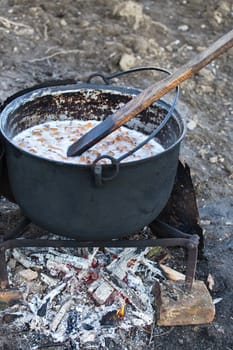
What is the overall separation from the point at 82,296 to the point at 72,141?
80 cm

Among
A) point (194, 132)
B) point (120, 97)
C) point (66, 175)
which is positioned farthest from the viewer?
point (194, 132)

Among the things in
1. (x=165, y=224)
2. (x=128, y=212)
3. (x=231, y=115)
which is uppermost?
(x=128, y=212)

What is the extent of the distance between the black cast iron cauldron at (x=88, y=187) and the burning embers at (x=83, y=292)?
420 mm

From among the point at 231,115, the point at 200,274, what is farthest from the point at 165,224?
the point at 231,115

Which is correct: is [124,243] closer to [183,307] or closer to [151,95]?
[183,307]

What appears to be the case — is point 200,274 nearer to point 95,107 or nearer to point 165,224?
point 165,224

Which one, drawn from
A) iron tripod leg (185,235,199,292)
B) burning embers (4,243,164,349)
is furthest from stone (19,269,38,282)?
iron tripod leg (185,235,199,292)

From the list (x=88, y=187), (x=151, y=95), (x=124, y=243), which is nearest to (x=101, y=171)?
(x=88, y=187)

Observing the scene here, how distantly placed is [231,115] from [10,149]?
259cm

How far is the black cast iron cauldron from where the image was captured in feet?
8.50

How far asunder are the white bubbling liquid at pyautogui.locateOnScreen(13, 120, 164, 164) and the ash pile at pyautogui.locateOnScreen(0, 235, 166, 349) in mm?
617

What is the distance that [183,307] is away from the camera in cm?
301

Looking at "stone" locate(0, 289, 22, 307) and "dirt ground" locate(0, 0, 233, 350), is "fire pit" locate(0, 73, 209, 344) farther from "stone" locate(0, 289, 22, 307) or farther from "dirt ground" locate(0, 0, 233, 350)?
"dirt ground" locate(0, 0, 233, 350)

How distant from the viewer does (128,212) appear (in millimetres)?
2746
